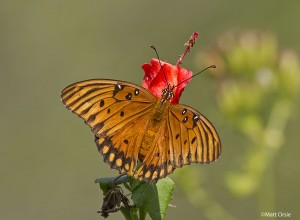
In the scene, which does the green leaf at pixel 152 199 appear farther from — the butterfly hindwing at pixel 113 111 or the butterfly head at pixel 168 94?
the butterfly head at pixel 168 94

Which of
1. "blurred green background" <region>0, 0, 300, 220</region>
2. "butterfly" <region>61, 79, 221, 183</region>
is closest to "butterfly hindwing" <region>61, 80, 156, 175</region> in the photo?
"butterfly" <region>61, 79, 221, 183</region>

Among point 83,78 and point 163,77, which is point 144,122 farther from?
point 83,78

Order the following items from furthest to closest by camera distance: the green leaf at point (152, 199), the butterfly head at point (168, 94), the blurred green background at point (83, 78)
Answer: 1. the blurred green background at point (83, 78)
2. the butterfly head at point (168, 94)
3. the green leaf at point (152, 199)

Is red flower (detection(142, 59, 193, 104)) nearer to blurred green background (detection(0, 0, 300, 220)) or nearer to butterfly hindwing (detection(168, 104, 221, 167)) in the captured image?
butterfly hindwing (detection(168, 104, 221, 167))

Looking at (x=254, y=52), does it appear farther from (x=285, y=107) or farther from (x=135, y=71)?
(x=135, y=71)

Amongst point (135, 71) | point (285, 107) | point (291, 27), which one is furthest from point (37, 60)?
point (285, 107)

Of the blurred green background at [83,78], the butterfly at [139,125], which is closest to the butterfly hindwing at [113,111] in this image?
the butterfly at [139,125]

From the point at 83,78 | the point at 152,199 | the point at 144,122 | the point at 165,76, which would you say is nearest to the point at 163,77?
the point at 165,76
